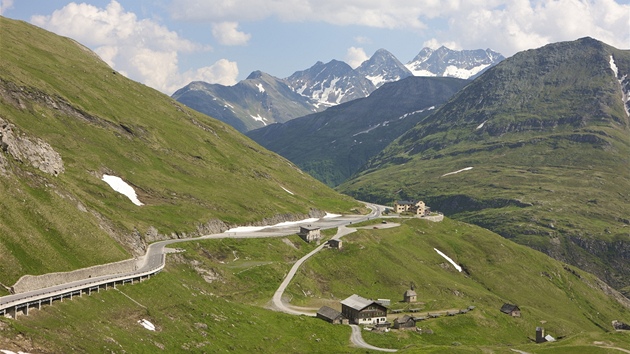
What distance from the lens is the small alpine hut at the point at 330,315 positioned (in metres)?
122

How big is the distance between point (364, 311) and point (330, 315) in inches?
342

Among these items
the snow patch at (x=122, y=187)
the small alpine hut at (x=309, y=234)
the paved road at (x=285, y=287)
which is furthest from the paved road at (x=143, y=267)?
the snow patch at (x=122, y=187)

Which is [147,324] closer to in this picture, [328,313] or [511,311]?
[328,313]

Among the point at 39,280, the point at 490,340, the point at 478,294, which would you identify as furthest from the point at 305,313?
the point at 478,294

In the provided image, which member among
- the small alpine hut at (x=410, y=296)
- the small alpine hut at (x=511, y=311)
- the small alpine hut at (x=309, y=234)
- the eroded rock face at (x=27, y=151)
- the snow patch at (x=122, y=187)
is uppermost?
the eroded rock face at (x=27, y=151)

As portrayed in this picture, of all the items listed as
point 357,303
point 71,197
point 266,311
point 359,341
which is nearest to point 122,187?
point 71,197

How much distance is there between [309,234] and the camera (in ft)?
596

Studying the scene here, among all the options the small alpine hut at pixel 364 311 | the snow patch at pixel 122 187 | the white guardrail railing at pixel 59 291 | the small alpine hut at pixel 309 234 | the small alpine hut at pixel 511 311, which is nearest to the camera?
the white guardrail railing at pixel 59 291

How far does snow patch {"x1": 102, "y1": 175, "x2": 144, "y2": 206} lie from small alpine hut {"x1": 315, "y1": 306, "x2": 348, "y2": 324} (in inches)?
2575

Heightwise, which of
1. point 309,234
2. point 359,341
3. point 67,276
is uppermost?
point 67,276

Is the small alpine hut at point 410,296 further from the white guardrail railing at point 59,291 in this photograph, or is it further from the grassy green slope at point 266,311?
the white guardrail railing at point 59,291

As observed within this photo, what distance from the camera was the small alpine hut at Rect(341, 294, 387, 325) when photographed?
416ft

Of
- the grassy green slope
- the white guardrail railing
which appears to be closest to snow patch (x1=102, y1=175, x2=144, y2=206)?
the grassy green slope

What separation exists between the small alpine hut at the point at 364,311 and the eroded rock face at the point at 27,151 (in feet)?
225
